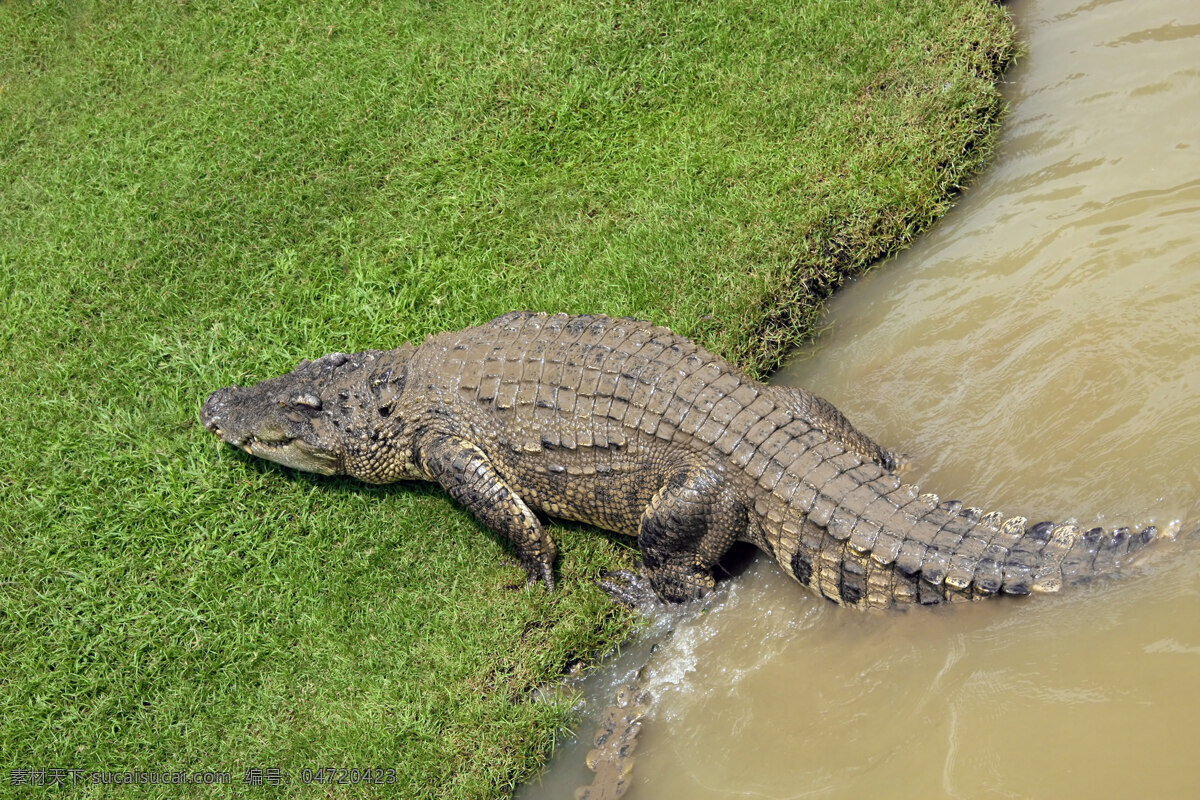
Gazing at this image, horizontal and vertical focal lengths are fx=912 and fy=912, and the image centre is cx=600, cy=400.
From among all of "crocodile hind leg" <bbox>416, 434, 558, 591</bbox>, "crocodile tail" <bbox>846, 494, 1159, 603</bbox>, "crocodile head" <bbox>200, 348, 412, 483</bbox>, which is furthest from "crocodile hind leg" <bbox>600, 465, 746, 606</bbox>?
"crocodile head" <bbox>200, 348, 412, 483</bbox>

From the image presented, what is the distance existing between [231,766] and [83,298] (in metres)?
3.65

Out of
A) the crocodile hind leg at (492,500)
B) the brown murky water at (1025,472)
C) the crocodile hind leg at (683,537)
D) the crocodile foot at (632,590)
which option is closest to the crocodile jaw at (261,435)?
the crocodile hind leg at (492,500)

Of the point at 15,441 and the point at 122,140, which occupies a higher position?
the point at 122,140

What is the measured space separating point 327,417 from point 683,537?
2.28m

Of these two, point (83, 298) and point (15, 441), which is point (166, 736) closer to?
point (15, 441)

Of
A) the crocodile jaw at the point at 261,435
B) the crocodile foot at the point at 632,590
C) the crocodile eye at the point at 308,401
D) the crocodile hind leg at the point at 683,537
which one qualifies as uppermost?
the crocodile eye at the point at 308,401

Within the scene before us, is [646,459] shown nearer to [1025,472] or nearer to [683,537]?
[683,537]

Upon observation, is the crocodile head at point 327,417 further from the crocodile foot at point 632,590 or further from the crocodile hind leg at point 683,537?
the crocodile hind leg at point 683,537

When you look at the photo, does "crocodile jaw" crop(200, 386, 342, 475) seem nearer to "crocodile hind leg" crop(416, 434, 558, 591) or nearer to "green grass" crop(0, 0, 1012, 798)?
"green grass" crop(0, 0, 1012, 798)

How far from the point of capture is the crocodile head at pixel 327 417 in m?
5.38

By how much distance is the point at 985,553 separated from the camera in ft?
13.2

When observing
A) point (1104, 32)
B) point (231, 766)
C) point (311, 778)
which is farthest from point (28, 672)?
point (1104, 32)

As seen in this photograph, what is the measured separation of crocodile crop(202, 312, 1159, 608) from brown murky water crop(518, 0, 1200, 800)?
8.0 inches

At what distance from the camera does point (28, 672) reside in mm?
5066
